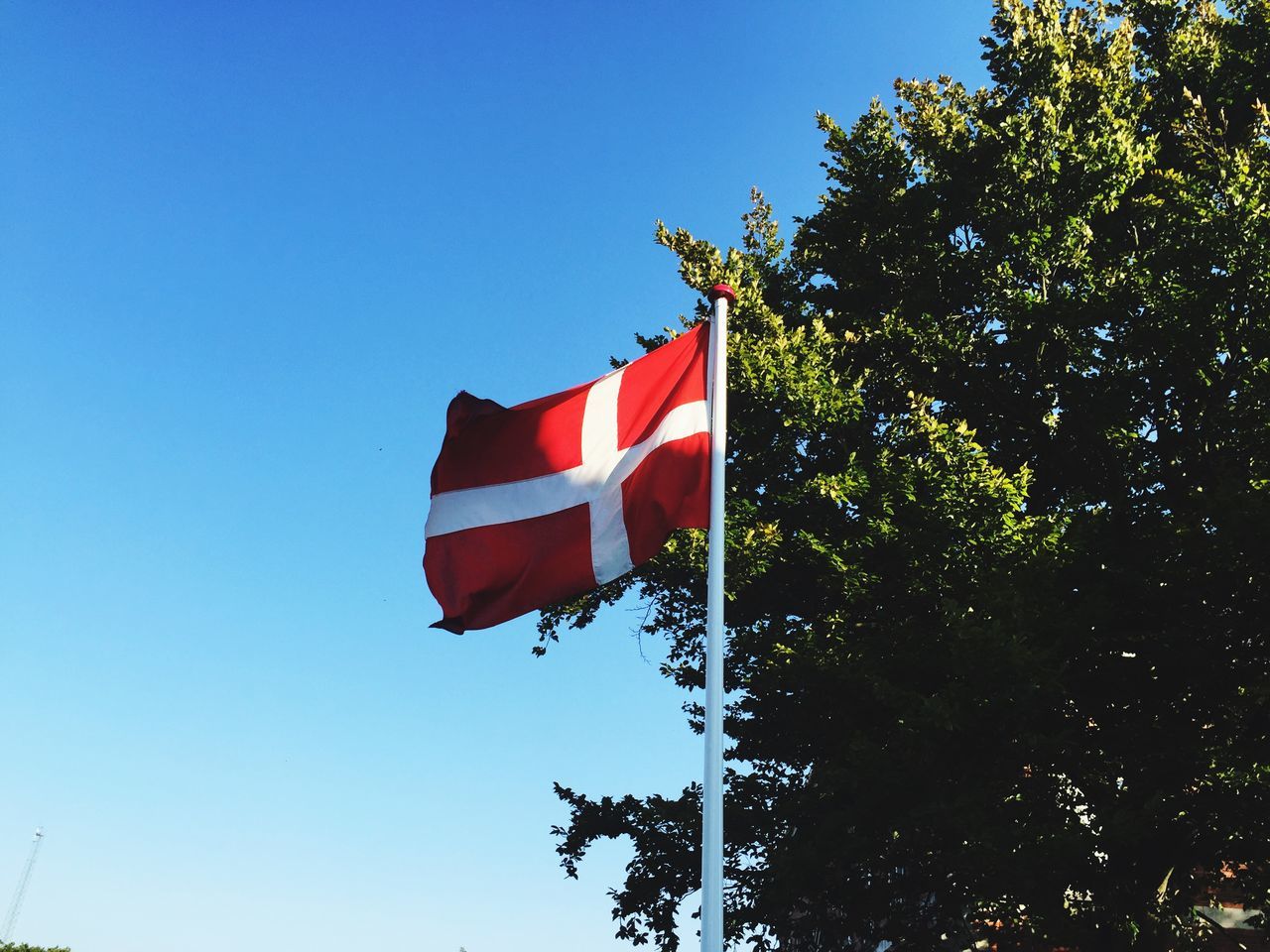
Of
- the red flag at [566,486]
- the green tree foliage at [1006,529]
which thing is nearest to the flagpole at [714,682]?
the red flag at [566,486]

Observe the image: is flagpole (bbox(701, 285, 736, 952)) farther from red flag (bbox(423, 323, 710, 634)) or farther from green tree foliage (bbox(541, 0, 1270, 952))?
green tree foliage (bbox(541, 0, 1270, 952))

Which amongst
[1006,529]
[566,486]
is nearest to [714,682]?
[566,486]

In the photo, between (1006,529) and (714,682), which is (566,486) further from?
(1006,529)

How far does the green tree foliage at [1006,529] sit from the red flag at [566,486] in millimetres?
3978

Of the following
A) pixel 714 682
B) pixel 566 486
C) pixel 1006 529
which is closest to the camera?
pixel 714 682

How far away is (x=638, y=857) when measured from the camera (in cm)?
1494

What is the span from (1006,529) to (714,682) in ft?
21.8

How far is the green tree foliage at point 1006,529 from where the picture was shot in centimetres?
1155

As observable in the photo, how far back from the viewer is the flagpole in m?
6.60

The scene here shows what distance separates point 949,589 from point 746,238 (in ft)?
27.9

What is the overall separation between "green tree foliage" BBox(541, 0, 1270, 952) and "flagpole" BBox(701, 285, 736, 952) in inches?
153

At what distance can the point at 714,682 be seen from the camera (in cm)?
724

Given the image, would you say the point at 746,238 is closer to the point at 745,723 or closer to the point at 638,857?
the point at 745,723

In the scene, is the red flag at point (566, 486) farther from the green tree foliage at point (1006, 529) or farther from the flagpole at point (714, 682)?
the green tree foliage at point (1006, 529)
